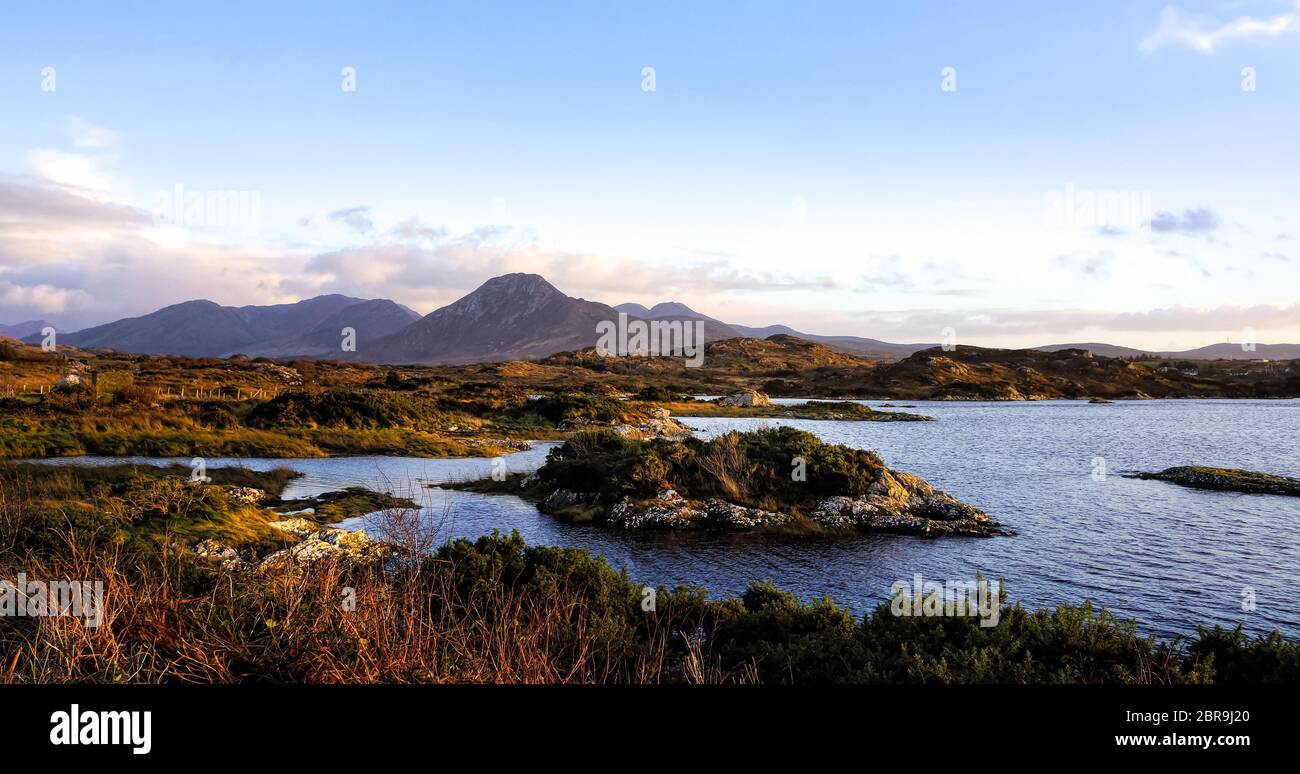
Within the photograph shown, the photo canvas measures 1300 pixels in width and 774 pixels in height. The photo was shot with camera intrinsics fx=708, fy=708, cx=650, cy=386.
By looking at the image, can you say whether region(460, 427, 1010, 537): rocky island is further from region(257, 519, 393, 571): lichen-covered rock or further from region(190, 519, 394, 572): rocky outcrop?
region(190, 519, 394, 572): rocky outcrop

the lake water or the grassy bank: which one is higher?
the grassy bank

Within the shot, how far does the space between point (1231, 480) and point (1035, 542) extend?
19.5m

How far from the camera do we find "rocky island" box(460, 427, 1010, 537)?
84.4ft

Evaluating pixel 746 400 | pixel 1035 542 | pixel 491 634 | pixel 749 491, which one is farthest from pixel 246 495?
pixel 746 400

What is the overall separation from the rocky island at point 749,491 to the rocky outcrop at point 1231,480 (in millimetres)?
16494

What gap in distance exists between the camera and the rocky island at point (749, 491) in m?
25.7

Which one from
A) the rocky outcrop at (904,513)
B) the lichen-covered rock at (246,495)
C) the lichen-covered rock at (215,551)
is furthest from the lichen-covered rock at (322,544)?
the rocky outcrop at (904,513)

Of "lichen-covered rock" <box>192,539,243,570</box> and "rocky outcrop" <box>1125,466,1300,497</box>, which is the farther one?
"rocky outcrop" <box>1125,466,1300,497</box>

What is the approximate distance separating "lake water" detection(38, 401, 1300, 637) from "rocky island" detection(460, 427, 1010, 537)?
129 centimetres

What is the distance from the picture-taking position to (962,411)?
3799 inches

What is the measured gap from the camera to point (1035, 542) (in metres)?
24.0

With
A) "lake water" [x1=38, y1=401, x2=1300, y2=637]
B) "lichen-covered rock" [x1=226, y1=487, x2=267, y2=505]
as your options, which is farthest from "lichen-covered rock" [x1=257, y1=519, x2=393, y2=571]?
"lichen-covered rock" [x1=226, y1=487, x2=267, y2=505]

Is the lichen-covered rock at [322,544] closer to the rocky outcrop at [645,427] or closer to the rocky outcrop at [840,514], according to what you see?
the rocky outcrop at [840,514]
